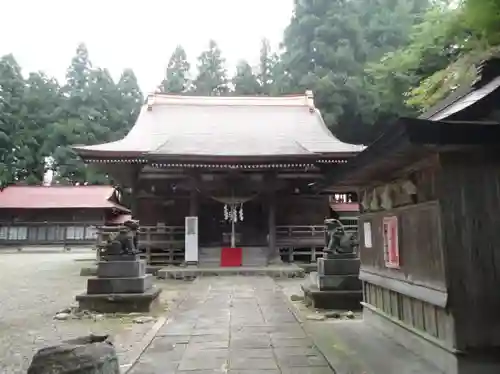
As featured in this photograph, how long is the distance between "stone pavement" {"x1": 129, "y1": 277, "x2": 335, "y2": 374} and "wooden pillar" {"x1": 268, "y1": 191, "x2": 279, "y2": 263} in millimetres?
5867

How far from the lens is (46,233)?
30.2 metres

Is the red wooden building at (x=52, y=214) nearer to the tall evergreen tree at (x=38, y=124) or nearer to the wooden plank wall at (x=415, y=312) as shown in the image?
the tall evergreen tree at (x=38, y=124)

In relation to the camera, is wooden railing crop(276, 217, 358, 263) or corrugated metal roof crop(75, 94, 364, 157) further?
wooden railing crop(276, 217, 358, 263)

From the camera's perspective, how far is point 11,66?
38.2m

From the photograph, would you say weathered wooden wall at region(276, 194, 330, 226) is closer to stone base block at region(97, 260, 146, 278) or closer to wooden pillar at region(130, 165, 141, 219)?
wooden pillar at region(130, 165, 141, 219)

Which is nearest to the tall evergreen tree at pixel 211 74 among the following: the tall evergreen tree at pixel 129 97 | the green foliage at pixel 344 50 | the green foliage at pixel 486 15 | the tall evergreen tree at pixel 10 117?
the tall evergreen tree at pixel 129 97

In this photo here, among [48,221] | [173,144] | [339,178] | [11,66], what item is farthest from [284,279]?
[11,66]

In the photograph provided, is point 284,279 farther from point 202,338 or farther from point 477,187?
point 477,187

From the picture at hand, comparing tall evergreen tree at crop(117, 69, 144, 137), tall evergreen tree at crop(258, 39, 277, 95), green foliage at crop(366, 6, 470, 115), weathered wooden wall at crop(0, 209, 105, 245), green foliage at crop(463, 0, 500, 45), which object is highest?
tall evergreen tree at crop(258, 39, 277, 95)

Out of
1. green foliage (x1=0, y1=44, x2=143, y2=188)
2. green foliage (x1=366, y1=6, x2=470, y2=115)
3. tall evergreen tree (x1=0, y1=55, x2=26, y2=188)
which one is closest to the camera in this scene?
green foliage (x1=366, y1=6, x2=470, y2=115)

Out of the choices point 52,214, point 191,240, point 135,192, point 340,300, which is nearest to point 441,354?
point 340,300

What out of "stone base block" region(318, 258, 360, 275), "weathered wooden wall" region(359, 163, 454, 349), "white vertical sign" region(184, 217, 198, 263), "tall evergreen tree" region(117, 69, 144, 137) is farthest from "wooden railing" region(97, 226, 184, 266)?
"tall evergreen tree" region(117, 69, 144, 137)

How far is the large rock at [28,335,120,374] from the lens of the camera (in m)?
2.82

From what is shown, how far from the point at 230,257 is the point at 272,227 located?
176cm
